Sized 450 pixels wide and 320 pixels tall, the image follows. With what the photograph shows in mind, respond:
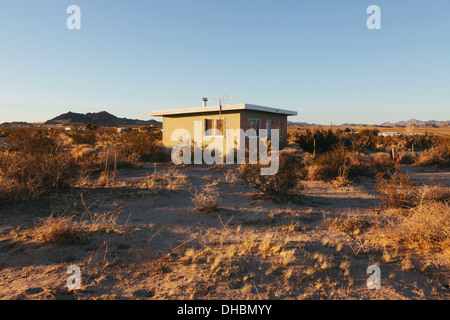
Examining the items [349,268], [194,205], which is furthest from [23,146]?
[349,268]

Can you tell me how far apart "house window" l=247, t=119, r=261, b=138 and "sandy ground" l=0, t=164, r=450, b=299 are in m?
9.65

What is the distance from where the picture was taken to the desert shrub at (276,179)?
7648 millimetres

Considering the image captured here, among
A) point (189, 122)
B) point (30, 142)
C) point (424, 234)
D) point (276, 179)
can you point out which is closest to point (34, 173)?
point (30, 142)

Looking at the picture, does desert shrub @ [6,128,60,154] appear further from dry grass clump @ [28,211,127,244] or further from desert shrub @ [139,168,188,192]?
dry grass clump @ [28,211,127,244]

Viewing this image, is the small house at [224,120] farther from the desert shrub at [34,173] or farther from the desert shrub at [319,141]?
the desert shrub at [34,173]

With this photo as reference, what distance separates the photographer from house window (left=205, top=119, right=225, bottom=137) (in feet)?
53.2

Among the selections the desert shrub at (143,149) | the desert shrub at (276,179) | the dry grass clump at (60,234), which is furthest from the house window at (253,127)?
the dry grass clump at (60,234)

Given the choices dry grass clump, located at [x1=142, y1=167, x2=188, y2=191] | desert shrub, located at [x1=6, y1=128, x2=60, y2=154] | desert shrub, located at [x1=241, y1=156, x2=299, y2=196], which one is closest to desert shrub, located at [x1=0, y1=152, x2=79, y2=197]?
desert shrub, located at [x1=6, y1=128, x2=60, y2=154]

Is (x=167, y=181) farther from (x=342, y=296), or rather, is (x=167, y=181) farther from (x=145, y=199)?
(x=342, y=296)

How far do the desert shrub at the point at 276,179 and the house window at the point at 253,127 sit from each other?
8.11 m

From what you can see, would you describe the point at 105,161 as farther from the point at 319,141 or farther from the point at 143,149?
the point at 319,141

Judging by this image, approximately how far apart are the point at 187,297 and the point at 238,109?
12.6 metres

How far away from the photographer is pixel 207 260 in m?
4.02

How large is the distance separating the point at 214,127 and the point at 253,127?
7.28 ft
